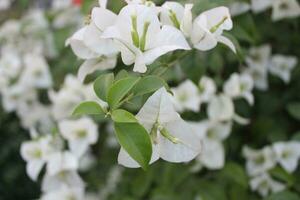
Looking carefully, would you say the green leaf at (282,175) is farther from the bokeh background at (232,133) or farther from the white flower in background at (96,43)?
the white flower in background at (96,43)

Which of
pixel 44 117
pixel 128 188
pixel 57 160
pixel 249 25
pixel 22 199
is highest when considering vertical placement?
pixel 249 25

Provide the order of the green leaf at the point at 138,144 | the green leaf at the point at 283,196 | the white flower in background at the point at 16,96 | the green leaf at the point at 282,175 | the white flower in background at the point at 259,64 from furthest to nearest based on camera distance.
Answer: the white flower in background at the point at 16,96 → the white flower in background at the point at 259,64 → the green leaf at the point at 282,175 → the green leaf at the point at 283,196 → the green leaf at the point at 138,144

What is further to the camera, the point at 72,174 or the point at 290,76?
the point at 290,76

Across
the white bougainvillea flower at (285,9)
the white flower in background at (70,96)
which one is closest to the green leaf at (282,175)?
the white bougainvillea flower at (285,9)

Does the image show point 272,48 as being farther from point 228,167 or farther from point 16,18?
Answer: point 16,18

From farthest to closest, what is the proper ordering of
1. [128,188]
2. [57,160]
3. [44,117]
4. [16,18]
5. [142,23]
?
1. [16,18]
2. [44,117]
3. [128,188]
4. [57,160]
5. [142,23]

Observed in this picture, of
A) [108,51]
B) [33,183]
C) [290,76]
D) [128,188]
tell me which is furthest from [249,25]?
[33,183]
